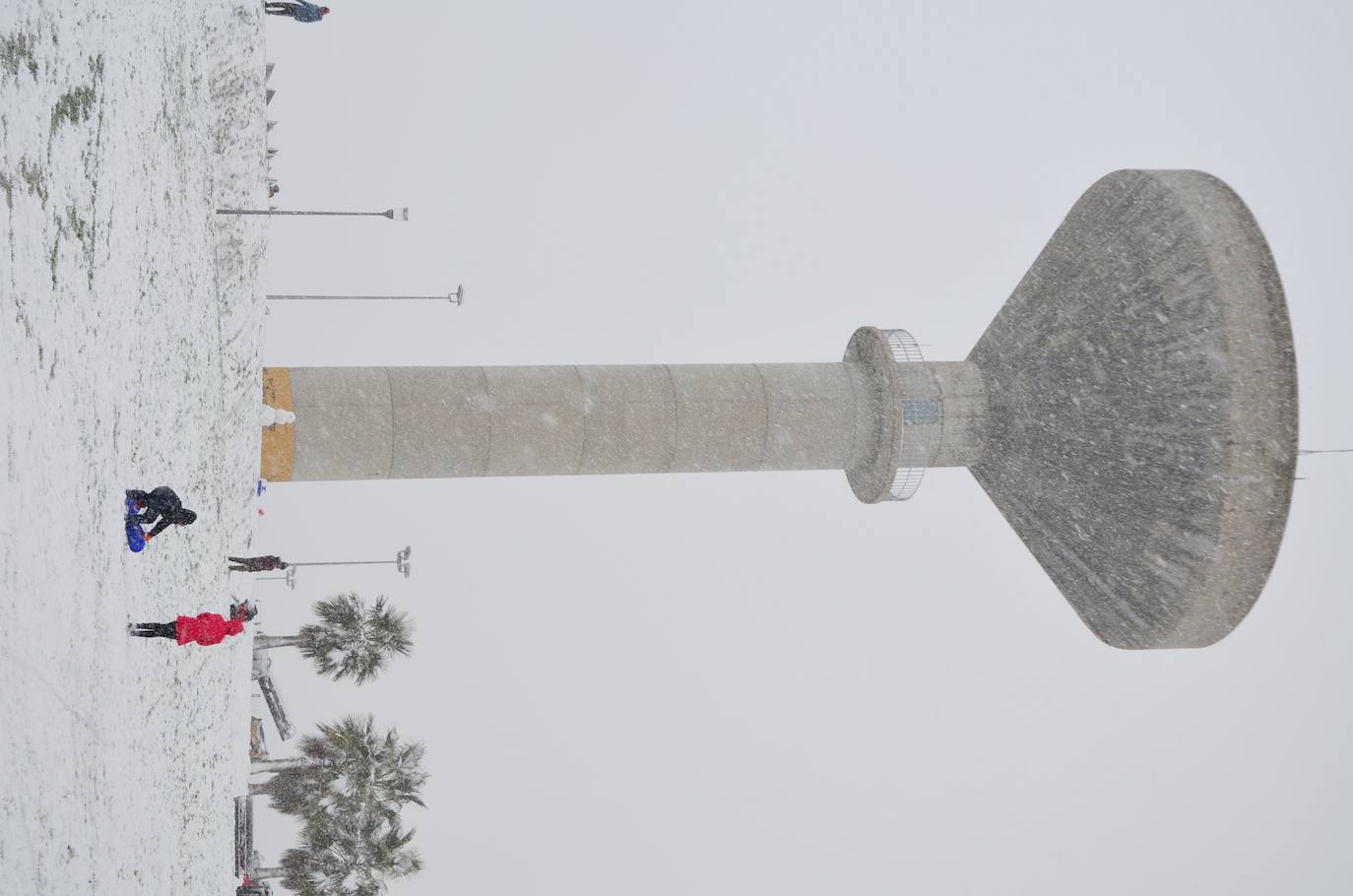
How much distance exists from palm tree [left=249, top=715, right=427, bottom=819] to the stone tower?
7.48 meters

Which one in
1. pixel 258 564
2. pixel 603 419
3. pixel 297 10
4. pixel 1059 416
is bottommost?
pixel 258 564

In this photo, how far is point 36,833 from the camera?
8.60 metres

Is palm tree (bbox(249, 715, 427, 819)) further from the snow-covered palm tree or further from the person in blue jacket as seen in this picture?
the person in blue jacket

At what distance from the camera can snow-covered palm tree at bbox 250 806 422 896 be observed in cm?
2197

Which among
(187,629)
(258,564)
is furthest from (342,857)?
(187,629)

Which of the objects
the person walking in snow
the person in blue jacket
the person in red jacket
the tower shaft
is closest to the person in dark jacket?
the tower shaft

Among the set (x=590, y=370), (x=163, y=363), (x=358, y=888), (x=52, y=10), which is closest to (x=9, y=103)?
(x=52, y=10)

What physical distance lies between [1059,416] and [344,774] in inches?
542

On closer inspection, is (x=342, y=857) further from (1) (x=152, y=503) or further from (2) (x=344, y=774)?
(1) (x=152, y=503)

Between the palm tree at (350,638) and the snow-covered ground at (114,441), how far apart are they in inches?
200

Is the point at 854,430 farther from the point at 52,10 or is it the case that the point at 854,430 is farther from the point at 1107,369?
the point at 52,10

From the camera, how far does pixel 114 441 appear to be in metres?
11.3

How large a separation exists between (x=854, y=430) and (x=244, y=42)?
12.0 m

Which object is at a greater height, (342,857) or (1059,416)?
(1059,416)
